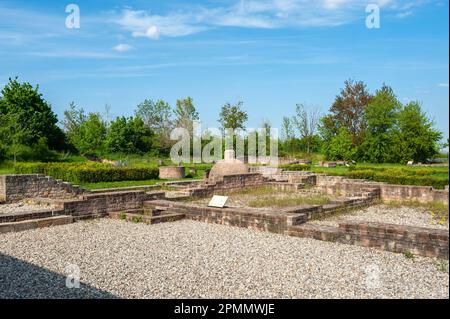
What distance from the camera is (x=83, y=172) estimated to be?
2166cm

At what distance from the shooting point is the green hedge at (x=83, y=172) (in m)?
21.5

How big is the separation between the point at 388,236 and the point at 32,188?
13.1 metres

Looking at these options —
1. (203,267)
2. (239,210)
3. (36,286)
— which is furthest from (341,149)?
(36,286)

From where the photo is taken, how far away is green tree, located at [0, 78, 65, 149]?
40.4 metres

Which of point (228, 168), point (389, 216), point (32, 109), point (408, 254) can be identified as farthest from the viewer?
point (32, 109)

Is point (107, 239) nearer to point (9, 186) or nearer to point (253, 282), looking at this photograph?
point (253, 282)

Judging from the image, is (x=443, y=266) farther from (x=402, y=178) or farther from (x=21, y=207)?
(x=402, y=178)

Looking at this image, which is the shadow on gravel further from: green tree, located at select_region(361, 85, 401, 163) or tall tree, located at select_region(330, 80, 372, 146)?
tall tree, located at select_region(330, 80, 372, 146)

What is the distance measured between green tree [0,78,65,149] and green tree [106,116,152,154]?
816 centimetres

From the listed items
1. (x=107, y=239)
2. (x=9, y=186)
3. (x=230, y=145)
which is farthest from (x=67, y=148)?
(x=107, y=239)

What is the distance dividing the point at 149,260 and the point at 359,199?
31.4ft
